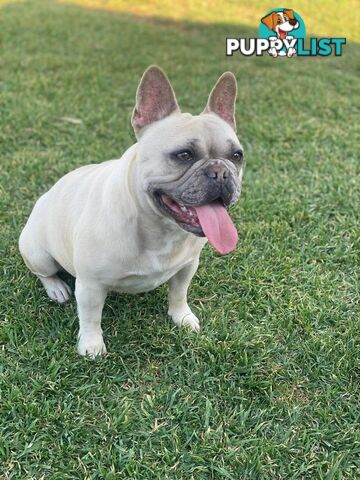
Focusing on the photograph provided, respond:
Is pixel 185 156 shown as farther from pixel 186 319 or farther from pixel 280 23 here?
pixel 280 23

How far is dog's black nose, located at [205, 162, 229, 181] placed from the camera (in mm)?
2203

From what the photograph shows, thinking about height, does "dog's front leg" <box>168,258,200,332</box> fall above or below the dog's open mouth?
below

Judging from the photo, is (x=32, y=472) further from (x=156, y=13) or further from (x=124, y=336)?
(x=156, y=13)

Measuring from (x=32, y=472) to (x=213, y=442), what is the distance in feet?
2.66

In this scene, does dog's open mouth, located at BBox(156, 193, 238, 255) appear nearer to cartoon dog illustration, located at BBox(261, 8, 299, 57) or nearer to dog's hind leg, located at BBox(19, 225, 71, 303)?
dog's hind leg, located at BBox(19, 225, 71, 303)

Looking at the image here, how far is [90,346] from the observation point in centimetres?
272

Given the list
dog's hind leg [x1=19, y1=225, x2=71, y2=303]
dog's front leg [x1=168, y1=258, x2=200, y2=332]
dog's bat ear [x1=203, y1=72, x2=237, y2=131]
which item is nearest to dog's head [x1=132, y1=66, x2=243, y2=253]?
dog's bat ear [x1=203, y1=72, x2=237, y2=131]

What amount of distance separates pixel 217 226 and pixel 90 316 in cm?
87

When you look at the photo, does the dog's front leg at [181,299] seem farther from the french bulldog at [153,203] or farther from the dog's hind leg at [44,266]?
the dog's hind leg at [44,266]

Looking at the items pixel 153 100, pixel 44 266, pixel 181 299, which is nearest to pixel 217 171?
pixel 153 100

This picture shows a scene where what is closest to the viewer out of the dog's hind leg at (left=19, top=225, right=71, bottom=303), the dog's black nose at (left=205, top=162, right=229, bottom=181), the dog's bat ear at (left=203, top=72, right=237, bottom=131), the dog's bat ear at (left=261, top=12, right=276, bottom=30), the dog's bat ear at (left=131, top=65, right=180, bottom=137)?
the dog's black nose at (left=205, top=162, right=229, bottom=181)

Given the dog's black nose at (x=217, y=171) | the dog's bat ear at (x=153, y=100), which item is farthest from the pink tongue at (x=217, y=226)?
the dog's bat ear at (x=153, y=100)

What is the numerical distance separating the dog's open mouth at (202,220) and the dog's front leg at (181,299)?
1.78ft

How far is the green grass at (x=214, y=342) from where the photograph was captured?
2.30 metres
